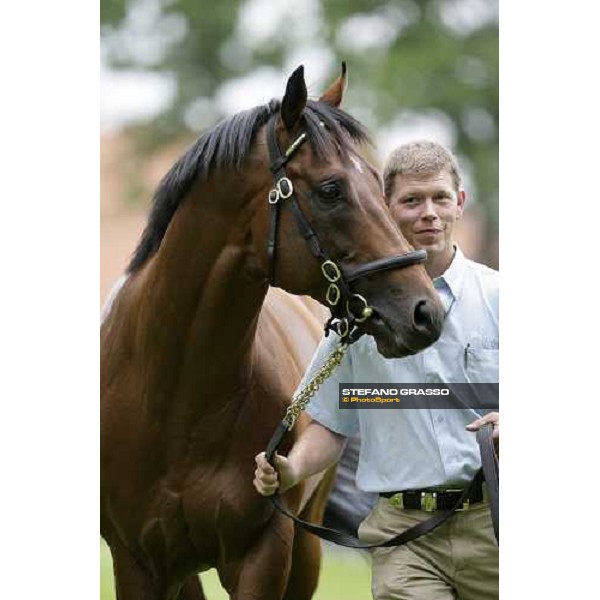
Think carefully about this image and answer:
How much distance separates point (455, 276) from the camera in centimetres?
354

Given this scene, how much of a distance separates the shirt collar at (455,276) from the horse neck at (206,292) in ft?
2.20

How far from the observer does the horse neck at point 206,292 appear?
3.20 meters

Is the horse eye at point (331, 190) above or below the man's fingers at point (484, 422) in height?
above

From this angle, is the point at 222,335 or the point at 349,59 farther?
the point at 349,59

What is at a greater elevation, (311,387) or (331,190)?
(331,190)

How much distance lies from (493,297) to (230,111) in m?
1.33

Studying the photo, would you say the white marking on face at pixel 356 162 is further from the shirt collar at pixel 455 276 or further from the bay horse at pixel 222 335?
the shirt collar at pixel 455 276

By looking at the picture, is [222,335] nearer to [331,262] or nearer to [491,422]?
[331,262]

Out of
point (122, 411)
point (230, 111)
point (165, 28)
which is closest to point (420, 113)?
point (230, 111)

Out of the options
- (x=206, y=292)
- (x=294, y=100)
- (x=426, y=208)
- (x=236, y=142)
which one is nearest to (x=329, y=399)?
(x=206, y=292)

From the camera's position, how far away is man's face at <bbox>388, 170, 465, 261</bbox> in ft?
11.2

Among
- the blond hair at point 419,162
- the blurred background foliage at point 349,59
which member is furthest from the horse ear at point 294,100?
the blurred background foliage at point 349,59

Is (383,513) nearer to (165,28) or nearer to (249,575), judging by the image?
(249,575)

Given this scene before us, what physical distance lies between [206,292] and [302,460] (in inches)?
25.6
